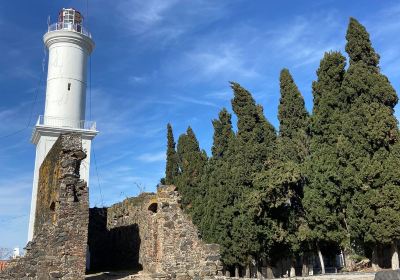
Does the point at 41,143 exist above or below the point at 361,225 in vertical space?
above

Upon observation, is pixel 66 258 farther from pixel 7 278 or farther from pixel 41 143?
pixel 41 143

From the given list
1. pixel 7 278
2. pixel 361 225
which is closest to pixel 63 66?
pixel 7 278

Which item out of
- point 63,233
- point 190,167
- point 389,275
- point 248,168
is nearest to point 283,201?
point 248,168

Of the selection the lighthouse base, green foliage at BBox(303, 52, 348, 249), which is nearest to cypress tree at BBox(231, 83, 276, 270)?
green foliage at BBox(303, 52, 348, 249)

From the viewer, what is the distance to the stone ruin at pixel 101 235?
12.5 m

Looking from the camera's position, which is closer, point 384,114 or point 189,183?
point 384,114

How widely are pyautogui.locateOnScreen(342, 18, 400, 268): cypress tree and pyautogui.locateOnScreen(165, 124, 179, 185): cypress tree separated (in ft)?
51.7

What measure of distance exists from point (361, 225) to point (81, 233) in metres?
10.2

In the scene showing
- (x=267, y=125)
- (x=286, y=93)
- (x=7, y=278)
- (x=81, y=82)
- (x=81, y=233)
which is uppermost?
(x=81, y=82)

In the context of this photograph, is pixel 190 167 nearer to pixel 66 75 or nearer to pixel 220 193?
pixel 220 193

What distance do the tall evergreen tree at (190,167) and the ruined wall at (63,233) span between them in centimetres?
1423

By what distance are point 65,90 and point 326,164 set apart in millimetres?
17843

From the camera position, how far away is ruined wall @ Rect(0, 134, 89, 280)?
12.3m

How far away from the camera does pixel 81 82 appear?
2944 centimetres
